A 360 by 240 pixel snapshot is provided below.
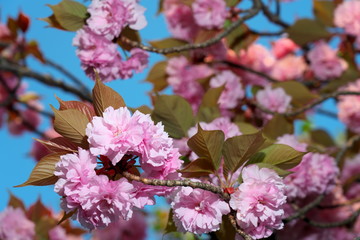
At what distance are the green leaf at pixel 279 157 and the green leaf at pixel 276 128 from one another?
0.47m

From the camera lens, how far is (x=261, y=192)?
36.1 inches

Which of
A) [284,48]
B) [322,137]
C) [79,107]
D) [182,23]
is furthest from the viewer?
[284,48]

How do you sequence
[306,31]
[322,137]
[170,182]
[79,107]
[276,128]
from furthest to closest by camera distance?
[322,137], [306,31], [276,128], [79,107], [170,182]

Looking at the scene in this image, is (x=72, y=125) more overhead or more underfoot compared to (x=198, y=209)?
more overhead

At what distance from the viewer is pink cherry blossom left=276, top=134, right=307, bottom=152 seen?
53.5 inches

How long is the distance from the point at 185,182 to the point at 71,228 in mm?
954

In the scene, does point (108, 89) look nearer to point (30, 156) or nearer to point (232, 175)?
point (232, 175)

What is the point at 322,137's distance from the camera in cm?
242

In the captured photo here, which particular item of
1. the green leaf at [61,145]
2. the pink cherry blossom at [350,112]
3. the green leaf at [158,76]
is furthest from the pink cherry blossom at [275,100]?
the green leaf at [61,145]

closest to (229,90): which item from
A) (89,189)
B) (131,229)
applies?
(89,189)

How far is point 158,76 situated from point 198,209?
0.99 m

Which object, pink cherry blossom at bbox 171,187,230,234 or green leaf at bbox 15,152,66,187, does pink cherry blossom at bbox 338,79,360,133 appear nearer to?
pink cherry blossom at bbox 171,187,230,234

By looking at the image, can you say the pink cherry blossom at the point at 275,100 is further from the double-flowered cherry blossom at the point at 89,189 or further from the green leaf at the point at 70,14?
the double-flowered cherry blossom at the point at 89,189

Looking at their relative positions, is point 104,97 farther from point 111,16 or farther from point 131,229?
point 131,229
